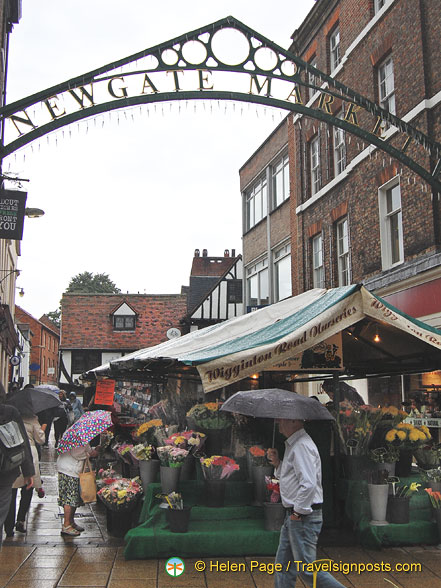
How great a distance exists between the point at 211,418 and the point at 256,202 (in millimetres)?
18130

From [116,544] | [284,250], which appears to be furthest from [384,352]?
[284,250]

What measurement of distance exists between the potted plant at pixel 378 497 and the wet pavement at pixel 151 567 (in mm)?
334

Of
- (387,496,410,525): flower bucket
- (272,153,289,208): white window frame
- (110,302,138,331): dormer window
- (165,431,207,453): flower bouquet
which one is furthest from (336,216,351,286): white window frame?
(110,302,138,331): dormer window

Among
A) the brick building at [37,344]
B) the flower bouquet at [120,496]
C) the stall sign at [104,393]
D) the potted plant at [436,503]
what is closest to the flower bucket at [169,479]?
the flower bouquet at [120,496]

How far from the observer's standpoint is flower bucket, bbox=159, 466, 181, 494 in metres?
7.18

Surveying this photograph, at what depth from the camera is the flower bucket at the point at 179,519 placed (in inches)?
264

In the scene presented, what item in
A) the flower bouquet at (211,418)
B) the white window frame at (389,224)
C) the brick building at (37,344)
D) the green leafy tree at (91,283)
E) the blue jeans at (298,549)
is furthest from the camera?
the green leafy tree at (91,283)

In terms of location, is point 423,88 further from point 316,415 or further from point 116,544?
point 116,544

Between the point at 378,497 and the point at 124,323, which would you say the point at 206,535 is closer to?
the point at 378,497

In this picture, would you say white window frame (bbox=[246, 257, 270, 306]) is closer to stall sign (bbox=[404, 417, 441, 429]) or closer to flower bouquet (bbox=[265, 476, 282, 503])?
stall sign (bbox=[404, 417, 441, 429])

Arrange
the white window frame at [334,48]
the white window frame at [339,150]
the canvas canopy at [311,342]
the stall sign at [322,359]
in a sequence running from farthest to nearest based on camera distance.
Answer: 1. the white window frame at [334,48]
2. the white window frame at [339,150]
3. the stall sign at [322,359]
4. the canvas canopy at [311,342]

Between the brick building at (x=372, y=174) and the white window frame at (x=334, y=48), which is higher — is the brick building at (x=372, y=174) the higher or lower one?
the lower one

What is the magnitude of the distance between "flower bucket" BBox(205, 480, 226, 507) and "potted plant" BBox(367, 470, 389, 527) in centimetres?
172

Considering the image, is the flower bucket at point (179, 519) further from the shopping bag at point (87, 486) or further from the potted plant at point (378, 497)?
the potted plant at point (378, 497)
